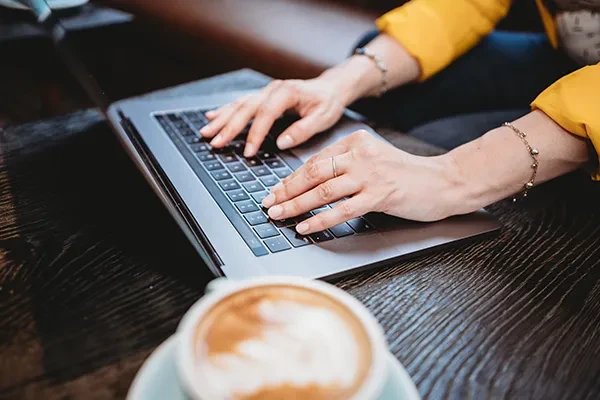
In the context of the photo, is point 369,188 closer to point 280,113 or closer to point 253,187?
point 253,187

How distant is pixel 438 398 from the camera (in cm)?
42

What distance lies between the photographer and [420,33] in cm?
93

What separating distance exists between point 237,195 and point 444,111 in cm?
51

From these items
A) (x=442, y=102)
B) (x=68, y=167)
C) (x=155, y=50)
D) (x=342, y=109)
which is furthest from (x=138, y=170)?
(x=155, y=50)

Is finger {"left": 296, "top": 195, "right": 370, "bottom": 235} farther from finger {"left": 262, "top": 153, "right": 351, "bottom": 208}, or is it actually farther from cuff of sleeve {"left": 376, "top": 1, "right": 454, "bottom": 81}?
cuff of sleeve {"left": 376, "top": 1, "right": 454, "bottom": 81}

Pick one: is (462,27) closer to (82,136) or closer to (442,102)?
(442,102)

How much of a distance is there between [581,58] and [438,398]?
70cm

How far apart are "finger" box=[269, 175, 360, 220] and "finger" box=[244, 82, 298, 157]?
15 centimetres

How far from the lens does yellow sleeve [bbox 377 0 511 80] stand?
3.04 feet

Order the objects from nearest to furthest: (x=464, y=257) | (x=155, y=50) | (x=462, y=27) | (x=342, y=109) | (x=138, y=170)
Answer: (x=464, y=257), (x=138, y=170), (x=342, y=109), (x=462, y=27), (x=155, y=50)

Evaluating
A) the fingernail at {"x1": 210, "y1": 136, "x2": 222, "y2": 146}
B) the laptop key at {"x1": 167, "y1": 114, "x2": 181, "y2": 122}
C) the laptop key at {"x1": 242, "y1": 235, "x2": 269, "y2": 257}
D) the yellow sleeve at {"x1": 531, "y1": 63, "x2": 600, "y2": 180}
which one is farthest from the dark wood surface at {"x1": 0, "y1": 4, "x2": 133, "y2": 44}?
the yellow sleeve at {"x1": 531, "y1": 63, "x2": 600, "y2": 180}

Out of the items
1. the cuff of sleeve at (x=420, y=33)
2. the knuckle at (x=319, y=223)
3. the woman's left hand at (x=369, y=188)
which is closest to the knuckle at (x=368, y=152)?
the woman's left hand at (x=369, y=188)

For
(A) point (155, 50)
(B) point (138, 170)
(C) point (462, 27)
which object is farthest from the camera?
(A) point (155, 50)

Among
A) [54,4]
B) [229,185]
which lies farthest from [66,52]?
[229,185]
